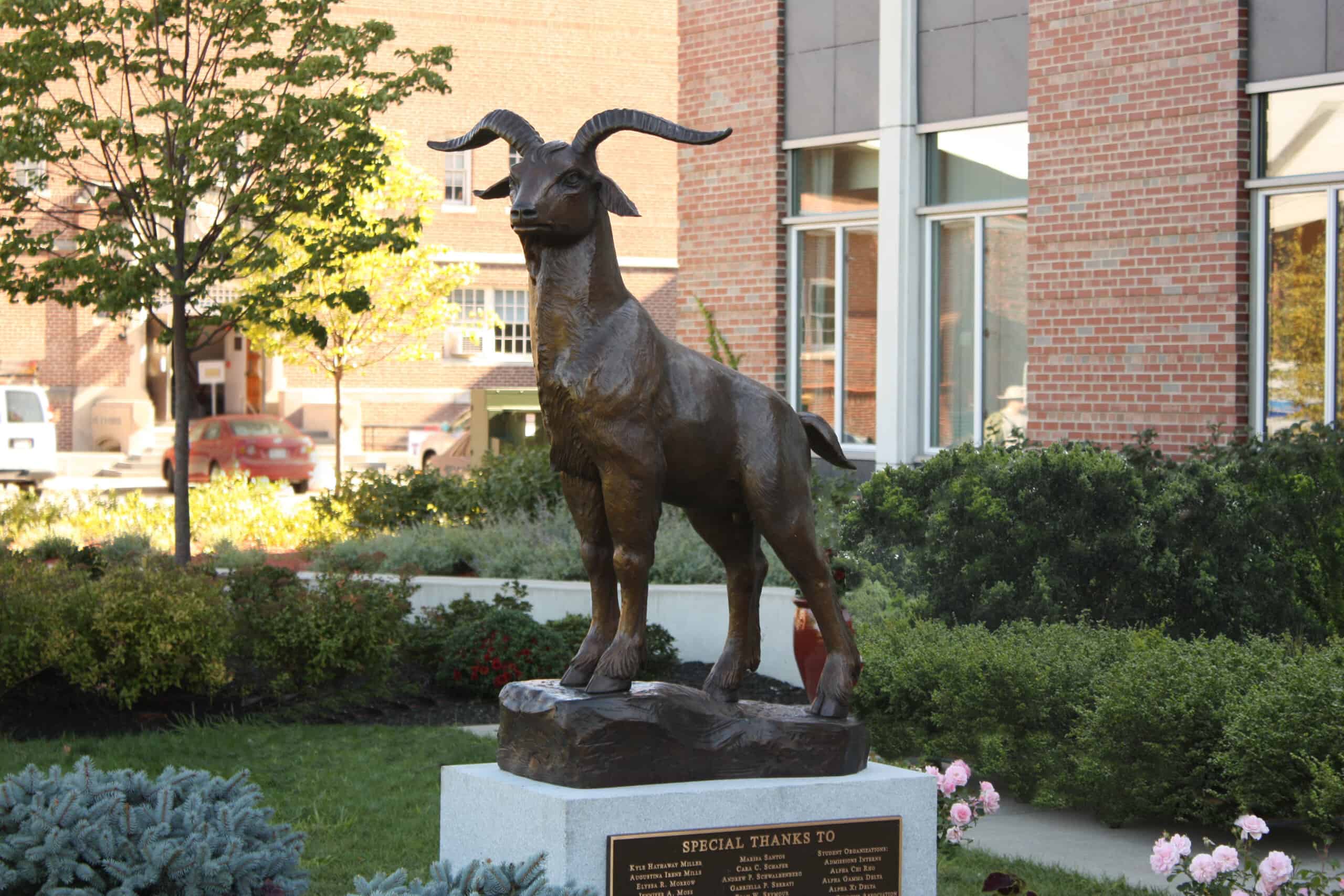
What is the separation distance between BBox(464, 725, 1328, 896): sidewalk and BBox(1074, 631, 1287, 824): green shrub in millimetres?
122

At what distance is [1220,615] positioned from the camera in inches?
394

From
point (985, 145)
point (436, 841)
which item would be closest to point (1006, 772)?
point (436, 841)

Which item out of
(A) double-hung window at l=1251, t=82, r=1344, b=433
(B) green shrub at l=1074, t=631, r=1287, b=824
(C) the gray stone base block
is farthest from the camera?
(A) double-hung window at l=1251, t=82, r=1344, b=433

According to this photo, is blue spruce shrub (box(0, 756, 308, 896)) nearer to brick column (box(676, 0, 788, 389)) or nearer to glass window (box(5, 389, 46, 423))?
brick column (box(676, 0, 788, 389))

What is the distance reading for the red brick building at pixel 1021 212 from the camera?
1241 centimetres

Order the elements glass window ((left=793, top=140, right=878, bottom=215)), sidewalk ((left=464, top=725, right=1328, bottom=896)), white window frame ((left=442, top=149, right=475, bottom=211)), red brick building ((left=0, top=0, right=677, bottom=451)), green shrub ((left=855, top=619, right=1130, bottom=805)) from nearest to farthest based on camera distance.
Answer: sidewalk ((left=464, top=725, right=1328, bottom=896)) → green shrub ((left=855, top=619, right=1130, bottom=805)) → glass window ((left=793, top=140, right=878, bottom=215)) → red brick building ((left=0, top=0, right=677, bottom=451)) → white window frame ((left=442, top=149, right=475, bottom=211))

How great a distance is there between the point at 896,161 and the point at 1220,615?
6.21 meters

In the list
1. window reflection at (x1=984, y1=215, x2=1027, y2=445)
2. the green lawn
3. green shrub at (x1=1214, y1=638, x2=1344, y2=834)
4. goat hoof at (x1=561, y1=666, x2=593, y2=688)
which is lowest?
the green lawn

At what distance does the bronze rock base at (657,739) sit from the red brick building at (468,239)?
35.9 meters

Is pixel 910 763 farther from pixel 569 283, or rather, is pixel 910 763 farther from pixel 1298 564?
pixel 569 283

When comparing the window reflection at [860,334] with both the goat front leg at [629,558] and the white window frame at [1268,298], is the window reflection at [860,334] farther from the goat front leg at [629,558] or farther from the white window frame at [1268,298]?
the goat front leg at [629,558]

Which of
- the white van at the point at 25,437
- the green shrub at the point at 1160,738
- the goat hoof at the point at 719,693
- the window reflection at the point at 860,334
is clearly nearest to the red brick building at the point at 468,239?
the white van at the point at 25,437

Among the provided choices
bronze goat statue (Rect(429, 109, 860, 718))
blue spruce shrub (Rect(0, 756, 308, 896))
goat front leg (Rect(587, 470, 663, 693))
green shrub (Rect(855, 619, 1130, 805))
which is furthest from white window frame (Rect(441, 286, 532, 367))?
goat front leg (Rect(587, 470, 663, 693))

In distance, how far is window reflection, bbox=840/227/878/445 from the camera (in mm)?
15570
